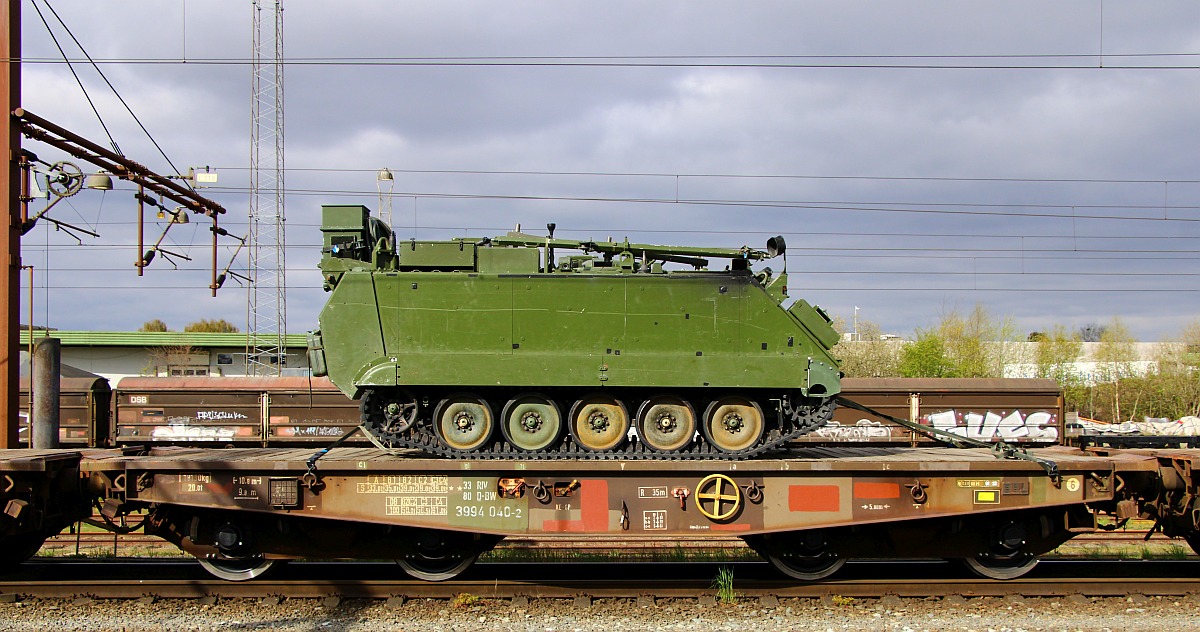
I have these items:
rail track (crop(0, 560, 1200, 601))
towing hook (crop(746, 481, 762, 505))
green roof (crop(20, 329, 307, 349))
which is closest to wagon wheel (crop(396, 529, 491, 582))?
rail track (crop(0, 560, 1200, 601))

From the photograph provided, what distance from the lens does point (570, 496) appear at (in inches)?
373

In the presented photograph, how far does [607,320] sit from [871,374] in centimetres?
3682

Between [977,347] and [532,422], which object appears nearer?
[532,422]

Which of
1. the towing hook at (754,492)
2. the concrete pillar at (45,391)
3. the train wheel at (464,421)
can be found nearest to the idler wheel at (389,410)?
the train wheel at (464,421)

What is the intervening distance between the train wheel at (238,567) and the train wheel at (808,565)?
6.12 m

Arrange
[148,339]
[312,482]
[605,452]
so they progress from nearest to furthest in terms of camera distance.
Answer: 1. [312,482]
2. [605,452]
3. [148,339]

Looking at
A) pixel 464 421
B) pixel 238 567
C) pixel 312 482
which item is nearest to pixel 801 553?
pixel 464 421

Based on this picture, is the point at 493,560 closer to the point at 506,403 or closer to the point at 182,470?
the point at 506,403

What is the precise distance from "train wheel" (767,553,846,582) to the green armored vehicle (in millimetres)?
1473

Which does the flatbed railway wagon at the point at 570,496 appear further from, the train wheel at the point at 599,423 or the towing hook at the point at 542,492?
the train wheel at the point at 599,423

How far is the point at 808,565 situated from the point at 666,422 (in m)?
2.50

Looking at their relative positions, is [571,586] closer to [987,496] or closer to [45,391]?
[987,496]

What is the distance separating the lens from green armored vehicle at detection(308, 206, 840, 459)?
9789 millimetres

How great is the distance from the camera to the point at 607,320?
9.89m
